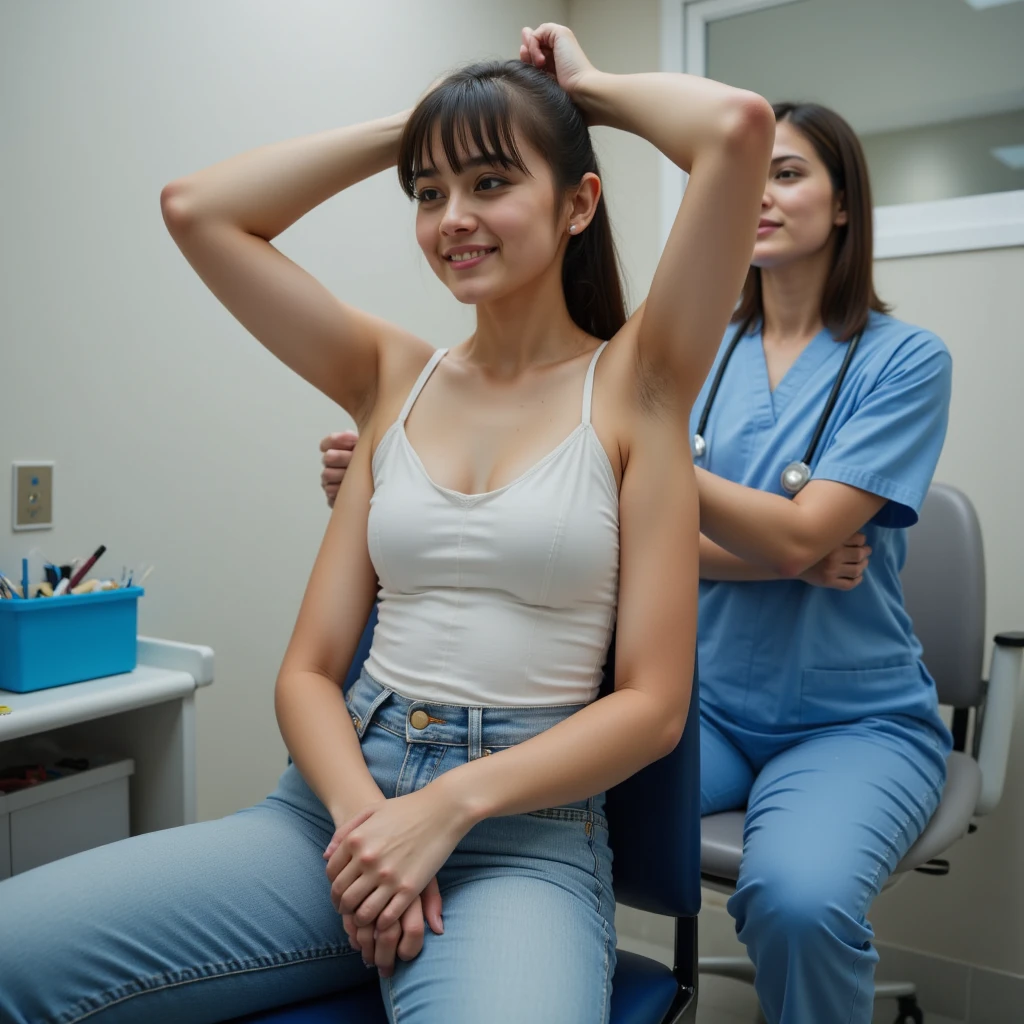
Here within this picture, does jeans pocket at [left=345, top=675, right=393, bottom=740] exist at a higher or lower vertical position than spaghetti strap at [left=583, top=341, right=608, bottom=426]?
lower

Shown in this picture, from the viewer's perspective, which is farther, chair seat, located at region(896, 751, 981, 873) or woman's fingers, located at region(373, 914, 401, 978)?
chair seat, located at region(896, 751, 981, 873)

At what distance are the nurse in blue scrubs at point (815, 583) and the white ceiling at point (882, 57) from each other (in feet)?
2.83

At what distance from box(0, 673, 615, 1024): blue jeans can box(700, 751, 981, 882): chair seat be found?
0.41m

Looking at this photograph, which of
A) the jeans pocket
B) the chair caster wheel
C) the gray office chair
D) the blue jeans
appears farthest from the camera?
the chair caster wheel

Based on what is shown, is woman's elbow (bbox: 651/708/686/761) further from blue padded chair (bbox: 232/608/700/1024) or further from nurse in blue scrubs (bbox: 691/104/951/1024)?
nurse in blue scrubs (bbox: 691/104/951/1024)

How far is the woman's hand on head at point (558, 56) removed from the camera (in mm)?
1159

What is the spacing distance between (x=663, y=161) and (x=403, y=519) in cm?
186

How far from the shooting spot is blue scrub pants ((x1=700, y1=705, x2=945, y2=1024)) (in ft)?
3.73

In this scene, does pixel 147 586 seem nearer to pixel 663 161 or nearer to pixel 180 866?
pixel 180 866

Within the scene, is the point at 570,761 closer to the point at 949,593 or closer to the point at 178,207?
the point at 178,207

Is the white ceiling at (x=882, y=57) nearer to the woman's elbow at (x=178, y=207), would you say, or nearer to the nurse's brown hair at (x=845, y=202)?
the nurse's brown hair at (x=845, y=202)

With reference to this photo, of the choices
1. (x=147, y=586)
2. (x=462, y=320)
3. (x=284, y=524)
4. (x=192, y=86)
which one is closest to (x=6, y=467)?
(x=147, y=586)

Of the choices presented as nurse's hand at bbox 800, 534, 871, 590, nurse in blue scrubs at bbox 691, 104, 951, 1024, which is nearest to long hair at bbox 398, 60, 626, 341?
nurse in blue scrubs at bbox 691, 104, 951, 1024

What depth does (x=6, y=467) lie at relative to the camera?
156 centimetres
